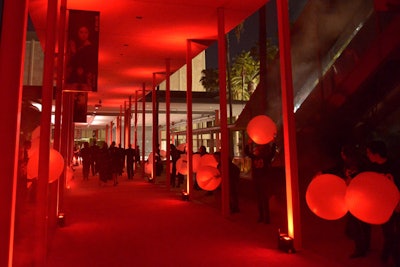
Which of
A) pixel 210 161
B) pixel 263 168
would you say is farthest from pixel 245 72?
pixel 263 168

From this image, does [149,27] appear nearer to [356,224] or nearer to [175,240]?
[175,240]

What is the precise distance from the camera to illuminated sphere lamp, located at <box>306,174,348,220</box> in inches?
158

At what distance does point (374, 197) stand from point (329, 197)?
550 mm

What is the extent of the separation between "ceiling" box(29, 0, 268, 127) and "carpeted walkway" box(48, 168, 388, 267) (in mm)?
4524

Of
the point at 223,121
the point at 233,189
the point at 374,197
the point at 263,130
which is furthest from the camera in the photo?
the point at 233,189

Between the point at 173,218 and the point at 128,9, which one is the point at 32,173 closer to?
the point at 173,218

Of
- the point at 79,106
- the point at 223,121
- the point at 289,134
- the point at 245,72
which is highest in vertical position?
the point at 245,72

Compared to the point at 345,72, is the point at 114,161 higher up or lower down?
lower down

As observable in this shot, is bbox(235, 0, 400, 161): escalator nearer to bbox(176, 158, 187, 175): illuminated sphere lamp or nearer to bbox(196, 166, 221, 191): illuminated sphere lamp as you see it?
bbox(176, 158, 187, 175): illuminated sphere lamp

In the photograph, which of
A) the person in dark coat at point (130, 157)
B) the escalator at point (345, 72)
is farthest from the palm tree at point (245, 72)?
the escalator at point (345, 72)

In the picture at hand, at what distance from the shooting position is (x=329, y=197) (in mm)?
4020

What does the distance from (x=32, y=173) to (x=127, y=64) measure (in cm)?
875

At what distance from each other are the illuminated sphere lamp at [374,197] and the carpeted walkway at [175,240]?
92 cm

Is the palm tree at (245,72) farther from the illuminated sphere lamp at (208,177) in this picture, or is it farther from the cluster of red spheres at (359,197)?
the cluster of red spheres at (359,197)
